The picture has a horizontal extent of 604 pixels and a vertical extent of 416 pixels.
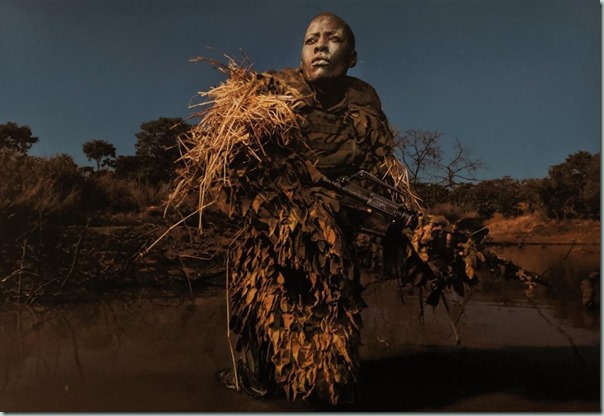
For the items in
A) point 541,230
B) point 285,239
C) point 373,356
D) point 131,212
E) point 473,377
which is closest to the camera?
point 285,239

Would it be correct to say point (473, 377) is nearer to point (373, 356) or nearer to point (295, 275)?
point (373, 356)

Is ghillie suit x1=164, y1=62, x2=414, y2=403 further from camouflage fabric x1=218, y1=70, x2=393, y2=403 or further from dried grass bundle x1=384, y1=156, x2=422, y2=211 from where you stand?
dried grass bundle x1=384, y1=156, x2=422, y2=211

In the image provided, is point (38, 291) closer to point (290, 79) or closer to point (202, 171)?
point (202, 171)

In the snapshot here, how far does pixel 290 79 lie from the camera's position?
3418 mm

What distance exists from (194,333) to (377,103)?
257 centimetres

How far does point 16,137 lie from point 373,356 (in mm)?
3592

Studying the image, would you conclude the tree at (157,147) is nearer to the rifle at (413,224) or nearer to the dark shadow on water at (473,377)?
the rifle at (413,224)

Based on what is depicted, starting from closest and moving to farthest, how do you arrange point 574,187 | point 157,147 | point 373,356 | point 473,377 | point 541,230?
1. point 473,377
2. point 373,356
3. point 574,187
4. point 157,147
5. point 541,230

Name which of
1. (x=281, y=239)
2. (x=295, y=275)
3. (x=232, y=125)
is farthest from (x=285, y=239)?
(x=232, y=125)

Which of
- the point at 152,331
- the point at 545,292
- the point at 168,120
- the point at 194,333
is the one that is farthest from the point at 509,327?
the point at 168,120

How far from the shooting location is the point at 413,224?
3066mm

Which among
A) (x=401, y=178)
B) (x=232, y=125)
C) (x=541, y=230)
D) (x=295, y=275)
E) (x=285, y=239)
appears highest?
(x=232, y=125)

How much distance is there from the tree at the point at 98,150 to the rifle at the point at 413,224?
277 cm

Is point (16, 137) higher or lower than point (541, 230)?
higher
